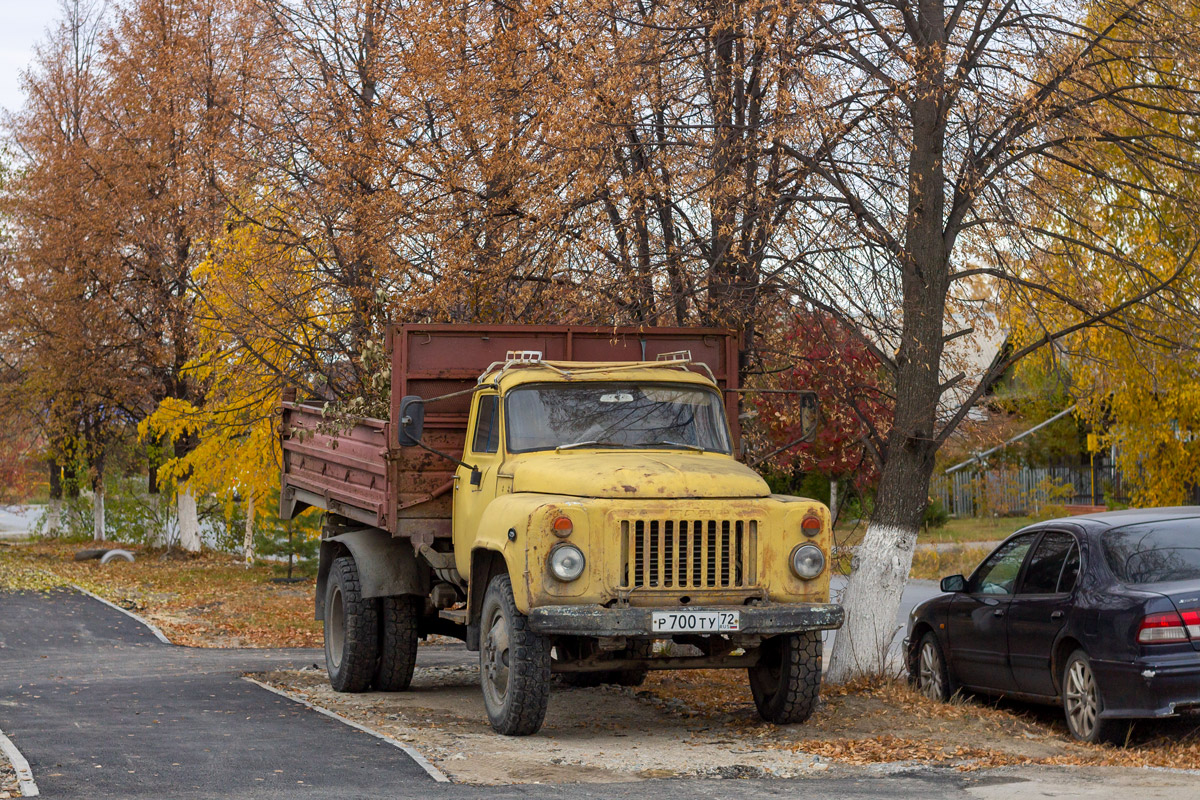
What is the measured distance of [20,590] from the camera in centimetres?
2306

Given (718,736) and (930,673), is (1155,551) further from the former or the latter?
(718,736)

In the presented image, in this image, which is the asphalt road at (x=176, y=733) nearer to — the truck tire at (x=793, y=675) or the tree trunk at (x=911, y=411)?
the truck tire at (x=793, y=675)

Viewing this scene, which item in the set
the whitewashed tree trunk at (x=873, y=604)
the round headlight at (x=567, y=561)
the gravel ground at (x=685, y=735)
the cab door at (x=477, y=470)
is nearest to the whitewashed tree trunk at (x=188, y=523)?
the gravel ground at (x=685, y=735)

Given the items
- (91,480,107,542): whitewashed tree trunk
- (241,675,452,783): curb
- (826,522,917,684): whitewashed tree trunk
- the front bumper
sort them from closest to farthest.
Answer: (241,675,452,783): curb
the front bumper
(826,522,917,684): whitewashed tree trunk
(91,480,107,542): whitewashed tree trunk

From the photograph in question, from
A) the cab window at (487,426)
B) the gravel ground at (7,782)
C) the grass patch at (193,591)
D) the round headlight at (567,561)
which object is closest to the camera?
the gravel ground at (7,782)

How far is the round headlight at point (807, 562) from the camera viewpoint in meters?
9.07

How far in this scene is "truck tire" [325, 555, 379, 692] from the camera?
Result: 1170 centimetres

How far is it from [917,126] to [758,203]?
1487 millimetres

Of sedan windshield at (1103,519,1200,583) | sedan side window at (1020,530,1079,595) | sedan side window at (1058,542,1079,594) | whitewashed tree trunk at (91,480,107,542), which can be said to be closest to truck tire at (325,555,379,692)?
sedan side window at (1020,530,1079,595)

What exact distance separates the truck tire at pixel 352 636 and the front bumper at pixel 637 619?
133 inches

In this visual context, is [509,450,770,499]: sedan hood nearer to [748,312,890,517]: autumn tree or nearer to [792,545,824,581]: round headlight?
[792,545,824,581]: round headlight

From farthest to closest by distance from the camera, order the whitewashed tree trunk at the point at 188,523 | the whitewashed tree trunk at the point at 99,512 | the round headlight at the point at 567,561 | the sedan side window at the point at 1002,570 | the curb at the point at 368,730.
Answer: the whitewashed tree trunk at the point at 99,512, the whitewashed tree trunk at the point at 188,523, the sedan side window at the point at 1002,570, the round headlight at the point at 567,561, the curb at the point at 368,730

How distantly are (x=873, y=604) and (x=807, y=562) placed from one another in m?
2.59

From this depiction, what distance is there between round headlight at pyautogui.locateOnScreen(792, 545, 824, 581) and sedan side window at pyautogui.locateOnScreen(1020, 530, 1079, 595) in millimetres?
1733
